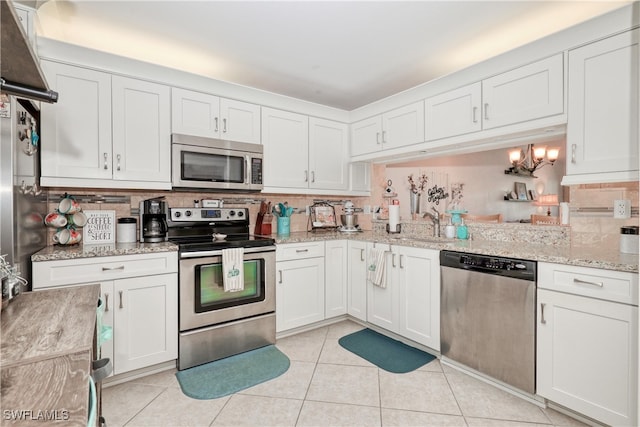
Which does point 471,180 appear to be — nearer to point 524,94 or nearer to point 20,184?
point 524,94

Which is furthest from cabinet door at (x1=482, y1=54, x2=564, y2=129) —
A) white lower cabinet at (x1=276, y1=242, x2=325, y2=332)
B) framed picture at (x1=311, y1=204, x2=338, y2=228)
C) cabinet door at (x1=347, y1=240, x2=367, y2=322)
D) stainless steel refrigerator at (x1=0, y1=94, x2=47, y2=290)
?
stainless steel refrigerator at (x1=0, y1=94, x2=47, y2=290)

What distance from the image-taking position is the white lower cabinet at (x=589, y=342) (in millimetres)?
1560

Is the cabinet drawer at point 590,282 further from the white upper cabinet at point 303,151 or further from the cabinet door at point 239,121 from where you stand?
the cabinet door at point 239,121

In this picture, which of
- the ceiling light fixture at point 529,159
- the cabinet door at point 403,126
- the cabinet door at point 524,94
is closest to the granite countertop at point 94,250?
the cabinet door at point 403,126

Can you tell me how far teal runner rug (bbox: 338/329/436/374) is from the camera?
94.0 inches

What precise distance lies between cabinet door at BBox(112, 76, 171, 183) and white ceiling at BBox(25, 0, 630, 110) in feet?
1.15

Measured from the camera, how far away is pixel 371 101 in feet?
11.7

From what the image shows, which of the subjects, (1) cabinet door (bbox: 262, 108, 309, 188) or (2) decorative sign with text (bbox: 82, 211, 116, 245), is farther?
(1) cabinet door (bbox: 262, 108, 309, 188)

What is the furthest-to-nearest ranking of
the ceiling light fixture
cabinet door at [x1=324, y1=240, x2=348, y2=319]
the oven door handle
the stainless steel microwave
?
cabinet door at [x1=324, y1=240, x2=348, y2=319]
the ceiling light fixture
the stainless steel microwave
the oven door handle

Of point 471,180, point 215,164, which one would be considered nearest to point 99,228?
point 215,164

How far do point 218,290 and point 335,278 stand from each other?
1.18 m

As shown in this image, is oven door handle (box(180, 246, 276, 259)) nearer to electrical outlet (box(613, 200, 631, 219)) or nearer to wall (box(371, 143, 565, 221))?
wall (box(371, 143, 565, 221))

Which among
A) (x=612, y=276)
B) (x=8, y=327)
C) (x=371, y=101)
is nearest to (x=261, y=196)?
(x=371, y=101)

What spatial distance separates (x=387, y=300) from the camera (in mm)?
2832
